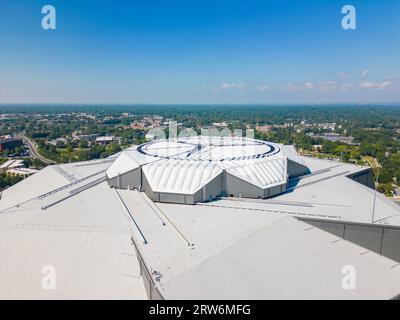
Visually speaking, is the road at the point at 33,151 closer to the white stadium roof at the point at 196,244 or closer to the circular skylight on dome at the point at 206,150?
the circular skylight on dome at the point at 206,150

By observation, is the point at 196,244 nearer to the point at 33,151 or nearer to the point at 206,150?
the point at 206,150

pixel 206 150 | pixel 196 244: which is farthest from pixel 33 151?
pixel 196 244

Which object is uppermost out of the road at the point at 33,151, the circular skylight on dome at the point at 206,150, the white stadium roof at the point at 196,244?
the circular skylight on dome at the point at 206,150

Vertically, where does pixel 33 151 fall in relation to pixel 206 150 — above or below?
below

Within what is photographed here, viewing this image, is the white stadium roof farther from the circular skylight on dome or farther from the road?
the road

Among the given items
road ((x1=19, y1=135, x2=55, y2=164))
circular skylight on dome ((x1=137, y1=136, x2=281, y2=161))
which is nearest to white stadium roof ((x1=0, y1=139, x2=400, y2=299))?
circular skylight on dome ((x1=137, y1=136, x2=281, y2=161))

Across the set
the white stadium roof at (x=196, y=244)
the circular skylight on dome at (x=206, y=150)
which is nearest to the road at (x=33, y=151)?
the circular skylight on dome at (x=206, y=150)
